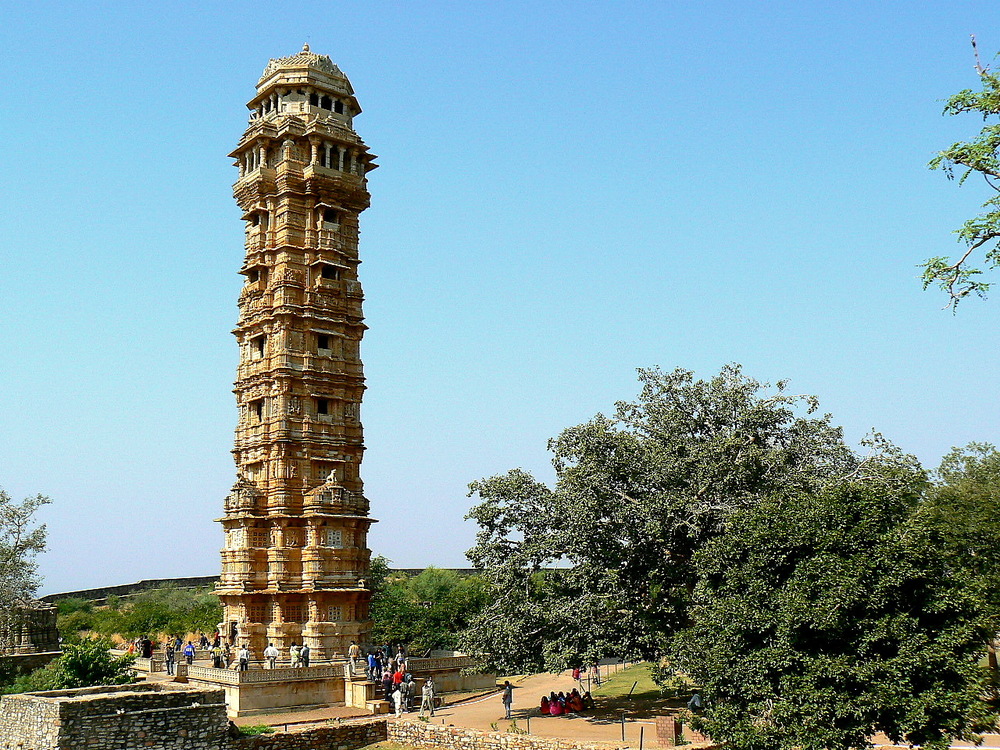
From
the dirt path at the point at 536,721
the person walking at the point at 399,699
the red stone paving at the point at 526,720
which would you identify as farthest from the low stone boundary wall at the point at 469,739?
the person walking at the point at 399,699

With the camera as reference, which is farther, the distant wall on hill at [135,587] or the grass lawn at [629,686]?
the distant wall on hill at [135,587]

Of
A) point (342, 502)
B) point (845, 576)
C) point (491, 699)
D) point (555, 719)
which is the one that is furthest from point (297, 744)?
point (845, 576)

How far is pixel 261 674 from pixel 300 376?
40.8ft

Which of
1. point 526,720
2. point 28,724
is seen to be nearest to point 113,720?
point 28,724

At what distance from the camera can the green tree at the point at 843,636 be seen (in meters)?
18.4

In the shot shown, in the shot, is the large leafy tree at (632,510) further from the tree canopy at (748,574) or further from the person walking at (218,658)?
the person walking at (218,658)

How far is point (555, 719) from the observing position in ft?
91.5

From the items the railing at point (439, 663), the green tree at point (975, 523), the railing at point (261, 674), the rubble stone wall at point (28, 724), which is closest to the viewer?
the rubble stone wall at point (28, 724)

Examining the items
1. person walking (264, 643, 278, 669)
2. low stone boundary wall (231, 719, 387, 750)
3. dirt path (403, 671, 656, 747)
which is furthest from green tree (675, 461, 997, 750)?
person walking (264, 643, 278, 669)

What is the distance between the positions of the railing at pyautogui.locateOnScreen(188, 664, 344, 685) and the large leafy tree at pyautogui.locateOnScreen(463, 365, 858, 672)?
7241 mm

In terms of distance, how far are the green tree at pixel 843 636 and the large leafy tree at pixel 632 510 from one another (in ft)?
16.0

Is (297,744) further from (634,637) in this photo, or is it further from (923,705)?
(923,705)

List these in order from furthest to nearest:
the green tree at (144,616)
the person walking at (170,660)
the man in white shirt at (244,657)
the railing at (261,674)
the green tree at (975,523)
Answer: the green tree at (144,616)
the person walking at (170,660)
the man in white shirt at (244,657)
the railing at (261,674)
the green tree at (975,523)

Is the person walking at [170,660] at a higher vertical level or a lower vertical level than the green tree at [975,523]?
lower
